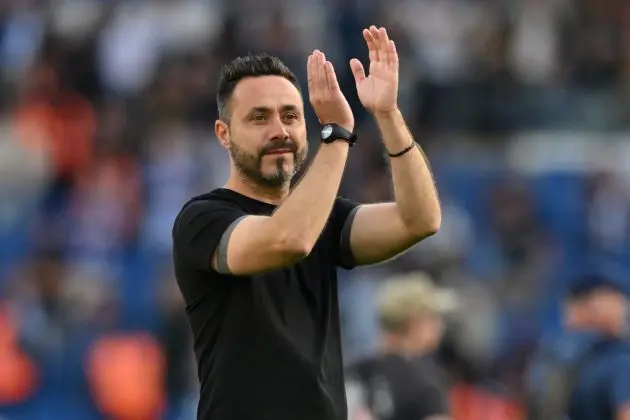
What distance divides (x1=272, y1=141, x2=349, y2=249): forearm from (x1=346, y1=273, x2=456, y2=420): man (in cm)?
227

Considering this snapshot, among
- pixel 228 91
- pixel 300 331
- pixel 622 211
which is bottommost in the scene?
pixel 622 211

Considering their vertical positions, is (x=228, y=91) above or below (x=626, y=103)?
above

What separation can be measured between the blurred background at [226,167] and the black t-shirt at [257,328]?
5208mm

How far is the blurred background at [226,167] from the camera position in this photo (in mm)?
11039

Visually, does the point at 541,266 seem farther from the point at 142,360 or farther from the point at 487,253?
the point at 142,360

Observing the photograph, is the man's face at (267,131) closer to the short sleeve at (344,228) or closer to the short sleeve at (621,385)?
the short sleeve at (344,228)

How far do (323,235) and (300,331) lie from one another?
41cm

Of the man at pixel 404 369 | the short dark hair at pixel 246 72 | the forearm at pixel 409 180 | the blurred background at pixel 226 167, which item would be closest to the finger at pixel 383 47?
the forearm at pixel 409 180

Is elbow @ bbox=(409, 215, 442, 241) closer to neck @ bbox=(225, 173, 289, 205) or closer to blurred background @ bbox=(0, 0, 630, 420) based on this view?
neck @ bbox=(225, 173, 289, 205)

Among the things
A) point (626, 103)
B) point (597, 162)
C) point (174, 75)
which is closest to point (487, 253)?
point (597, 162)

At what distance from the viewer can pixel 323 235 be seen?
196 inches

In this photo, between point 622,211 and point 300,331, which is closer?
point 300,331

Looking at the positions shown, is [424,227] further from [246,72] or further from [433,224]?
[246,72]

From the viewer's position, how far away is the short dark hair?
4887mm
